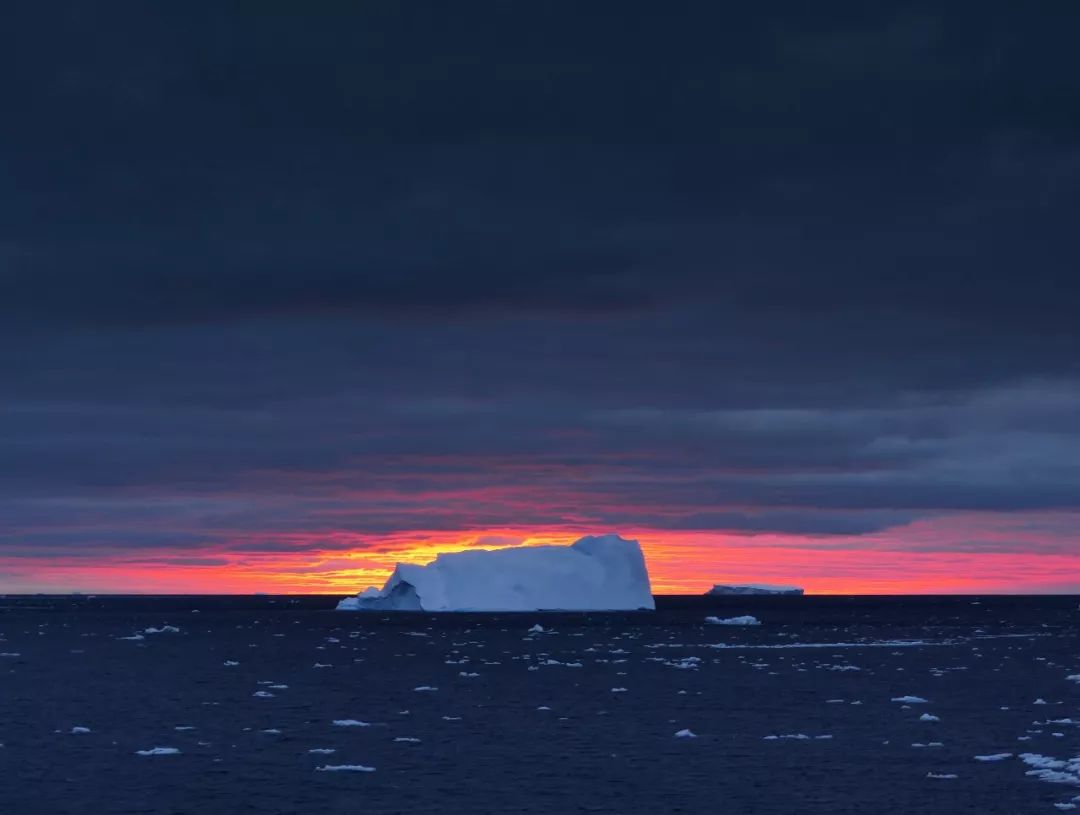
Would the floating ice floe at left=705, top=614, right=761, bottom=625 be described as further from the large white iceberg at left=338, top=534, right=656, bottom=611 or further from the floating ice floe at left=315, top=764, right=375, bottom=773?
the floating ice floe at left=315, top=764, right=375, bottom=773

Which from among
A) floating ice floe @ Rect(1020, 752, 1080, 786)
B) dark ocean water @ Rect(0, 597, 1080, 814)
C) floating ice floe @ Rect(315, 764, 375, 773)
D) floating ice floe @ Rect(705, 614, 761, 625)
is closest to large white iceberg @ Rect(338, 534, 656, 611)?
floating ice floe @ Rect(705, 614, 761, 625)

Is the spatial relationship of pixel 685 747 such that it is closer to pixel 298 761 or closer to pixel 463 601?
pixel 298 761

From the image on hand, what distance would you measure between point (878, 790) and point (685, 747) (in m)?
8.67

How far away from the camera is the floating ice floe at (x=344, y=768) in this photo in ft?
113

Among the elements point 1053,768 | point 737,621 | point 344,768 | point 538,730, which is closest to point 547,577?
point 737,621

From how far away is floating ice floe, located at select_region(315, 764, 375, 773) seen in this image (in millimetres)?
34594

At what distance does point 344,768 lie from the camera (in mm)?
34812

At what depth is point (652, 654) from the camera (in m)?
85.9

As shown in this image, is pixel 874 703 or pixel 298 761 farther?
pixel 874 703

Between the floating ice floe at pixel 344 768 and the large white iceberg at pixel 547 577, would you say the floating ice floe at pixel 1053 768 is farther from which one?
the large white iceberg at pixel 547 577

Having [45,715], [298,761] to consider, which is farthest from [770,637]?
[298,761]

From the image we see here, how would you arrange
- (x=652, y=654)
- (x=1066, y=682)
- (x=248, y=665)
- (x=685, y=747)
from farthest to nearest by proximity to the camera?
(x=652, y=654)
(x=248, y=665)
(x=1066, y=682)
(x=685, y=747)

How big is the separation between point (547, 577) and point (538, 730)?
10454 centimetres

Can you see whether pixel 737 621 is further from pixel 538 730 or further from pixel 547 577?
pixel 538 730
